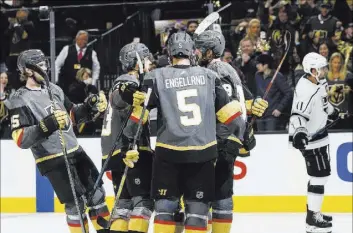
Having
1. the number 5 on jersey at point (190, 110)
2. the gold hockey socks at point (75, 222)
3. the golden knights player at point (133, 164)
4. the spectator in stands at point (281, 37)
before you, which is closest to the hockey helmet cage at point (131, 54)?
the golden knights player at point (133, 164)

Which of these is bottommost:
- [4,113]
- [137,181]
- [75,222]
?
[75,222]

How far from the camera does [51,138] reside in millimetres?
6148

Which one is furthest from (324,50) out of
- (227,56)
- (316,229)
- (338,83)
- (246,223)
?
(316,229)

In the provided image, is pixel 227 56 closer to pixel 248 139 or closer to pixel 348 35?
pixel 348 35

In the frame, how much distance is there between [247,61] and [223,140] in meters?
3.72

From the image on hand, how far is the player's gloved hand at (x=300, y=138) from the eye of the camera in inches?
291

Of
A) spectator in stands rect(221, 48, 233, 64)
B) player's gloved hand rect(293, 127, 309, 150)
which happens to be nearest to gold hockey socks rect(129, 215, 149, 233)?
player's gloved hand rect(293, 127, 309, 150)

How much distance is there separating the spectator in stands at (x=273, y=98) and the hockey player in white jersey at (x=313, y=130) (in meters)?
1.78

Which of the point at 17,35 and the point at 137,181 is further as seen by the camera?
the point at 17,35

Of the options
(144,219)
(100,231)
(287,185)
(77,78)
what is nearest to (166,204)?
(144,219)

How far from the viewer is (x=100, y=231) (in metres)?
6.24

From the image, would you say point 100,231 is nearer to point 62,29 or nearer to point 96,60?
point 96,60

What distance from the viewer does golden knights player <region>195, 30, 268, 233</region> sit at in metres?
6.01

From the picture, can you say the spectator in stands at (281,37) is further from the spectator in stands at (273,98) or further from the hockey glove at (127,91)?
the hockey glove at (127,91)
